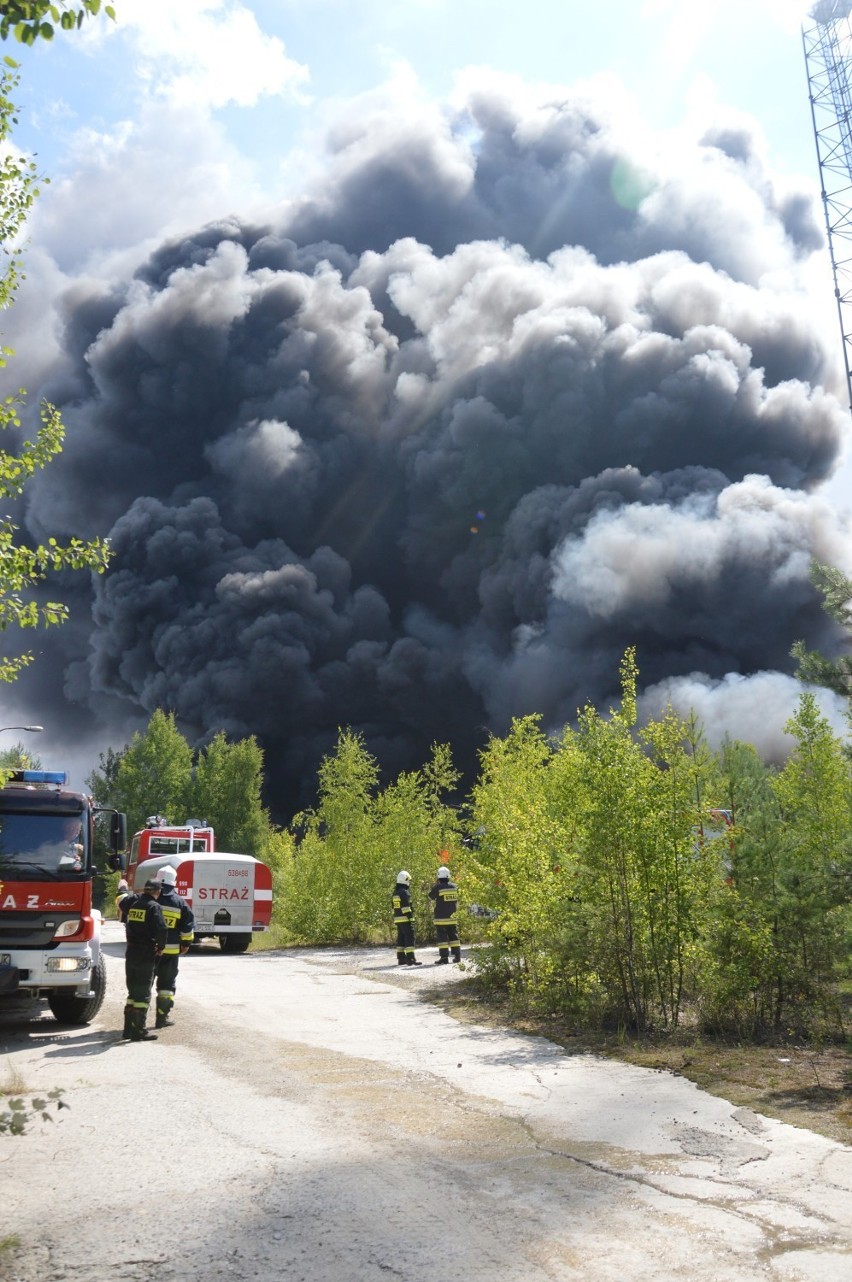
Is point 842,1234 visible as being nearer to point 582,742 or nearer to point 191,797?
point 582,742

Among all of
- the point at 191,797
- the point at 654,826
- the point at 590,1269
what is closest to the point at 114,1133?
the point at 590,1269

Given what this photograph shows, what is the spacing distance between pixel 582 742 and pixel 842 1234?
571 cm

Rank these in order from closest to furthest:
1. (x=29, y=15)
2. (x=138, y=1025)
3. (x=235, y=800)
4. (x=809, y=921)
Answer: (x=29, y=15)
(x=809, y=921)
(x=138, y=1025)
(x=235, y=800)

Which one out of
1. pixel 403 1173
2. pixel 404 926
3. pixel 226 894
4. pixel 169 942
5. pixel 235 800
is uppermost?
pixel 235 800

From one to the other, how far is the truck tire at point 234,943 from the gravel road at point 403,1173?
13359 mm

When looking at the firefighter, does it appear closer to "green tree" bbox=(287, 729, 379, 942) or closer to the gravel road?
"green tree" bbox=(287, 729, 379, 942)

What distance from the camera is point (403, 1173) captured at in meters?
4.95

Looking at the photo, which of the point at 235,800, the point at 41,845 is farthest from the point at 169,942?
the point at 235,800

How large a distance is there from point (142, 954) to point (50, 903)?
38.8 inches

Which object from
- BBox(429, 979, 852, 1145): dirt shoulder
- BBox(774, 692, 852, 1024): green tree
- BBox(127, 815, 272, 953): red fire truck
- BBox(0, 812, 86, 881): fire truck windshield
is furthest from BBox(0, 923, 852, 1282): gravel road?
BBox(127, 815, 272, 953): red fire truck

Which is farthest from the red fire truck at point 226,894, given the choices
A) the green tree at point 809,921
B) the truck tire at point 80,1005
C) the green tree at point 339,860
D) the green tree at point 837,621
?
the green tree at point 837,621

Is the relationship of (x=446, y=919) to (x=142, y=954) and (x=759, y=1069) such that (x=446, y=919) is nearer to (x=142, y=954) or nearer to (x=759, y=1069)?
(x=142, y=954)

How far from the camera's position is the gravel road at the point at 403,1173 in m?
3.87

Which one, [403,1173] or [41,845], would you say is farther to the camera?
[41,845]
